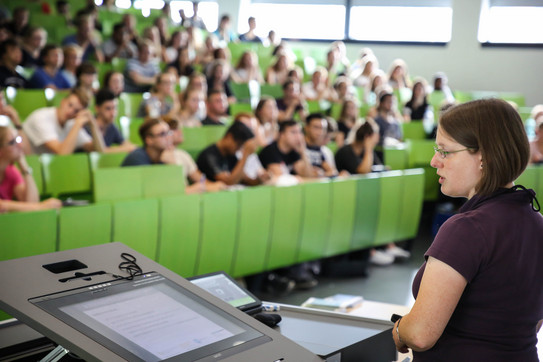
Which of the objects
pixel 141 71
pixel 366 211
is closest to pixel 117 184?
pixel 366 211

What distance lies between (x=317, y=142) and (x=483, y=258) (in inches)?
165

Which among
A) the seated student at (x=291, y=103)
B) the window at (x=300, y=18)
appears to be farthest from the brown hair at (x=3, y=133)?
the window at (x=300, y=18)

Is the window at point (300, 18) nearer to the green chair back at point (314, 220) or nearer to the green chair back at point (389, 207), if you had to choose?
the green chair back at point (389, 207)

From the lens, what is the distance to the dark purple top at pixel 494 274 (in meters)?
1.20

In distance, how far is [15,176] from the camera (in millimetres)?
3482

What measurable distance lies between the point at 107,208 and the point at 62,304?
227cm

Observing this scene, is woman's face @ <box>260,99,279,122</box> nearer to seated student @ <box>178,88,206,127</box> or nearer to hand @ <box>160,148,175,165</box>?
seated student @ <box>178,88,206,127</box>

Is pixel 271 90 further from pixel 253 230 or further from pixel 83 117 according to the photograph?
pixel 253 230

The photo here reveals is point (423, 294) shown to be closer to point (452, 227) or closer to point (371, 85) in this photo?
point (452, 227)

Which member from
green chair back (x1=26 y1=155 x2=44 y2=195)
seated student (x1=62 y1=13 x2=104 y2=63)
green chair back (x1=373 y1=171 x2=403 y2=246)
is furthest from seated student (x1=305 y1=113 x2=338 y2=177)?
seated student (x1=62 y1=13 x2=104 y2=63)

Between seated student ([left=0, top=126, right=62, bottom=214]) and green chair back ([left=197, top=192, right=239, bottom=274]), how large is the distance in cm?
81

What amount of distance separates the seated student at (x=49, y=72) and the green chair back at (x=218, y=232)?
8.48 feet

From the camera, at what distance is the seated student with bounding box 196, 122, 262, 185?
4.59m

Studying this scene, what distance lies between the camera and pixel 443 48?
10805 mm
